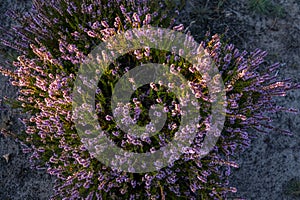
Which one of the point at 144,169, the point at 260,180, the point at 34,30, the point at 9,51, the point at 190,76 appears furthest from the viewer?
the point at 9,51

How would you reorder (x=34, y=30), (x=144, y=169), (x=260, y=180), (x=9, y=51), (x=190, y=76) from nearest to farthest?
(x=144, y=169)
(x=190, y=76)
(x=34, y=30)
(x=260, y=180)
(x=9, y=51)

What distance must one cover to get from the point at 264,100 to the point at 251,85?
0.20 meters

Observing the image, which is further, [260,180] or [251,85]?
[260,180]

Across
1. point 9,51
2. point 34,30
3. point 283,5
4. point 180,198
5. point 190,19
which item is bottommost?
point 180,198

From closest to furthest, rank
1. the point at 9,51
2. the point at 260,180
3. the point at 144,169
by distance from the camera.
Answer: the point at 144,169
the point at 260,180
the point at 9,51

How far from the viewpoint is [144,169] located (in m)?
2.53

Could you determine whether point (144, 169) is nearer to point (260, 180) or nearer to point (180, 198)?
point (180, 198)

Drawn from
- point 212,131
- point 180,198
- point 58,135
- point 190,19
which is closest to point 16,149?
point 58,135

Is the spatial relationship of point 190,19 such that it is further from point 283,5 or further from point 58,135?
point 58,135

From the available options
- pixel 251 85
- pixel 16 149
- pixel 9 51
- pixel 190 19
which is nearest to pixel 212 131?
pixel 251 85

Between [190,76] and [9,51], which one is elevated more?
[9,51]

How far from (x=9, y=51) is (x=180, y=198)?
256 cm

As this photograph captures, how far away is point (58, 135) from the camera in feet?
8.93

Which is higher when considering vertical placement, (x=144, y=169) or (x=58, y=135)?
(x=58, y=135)
